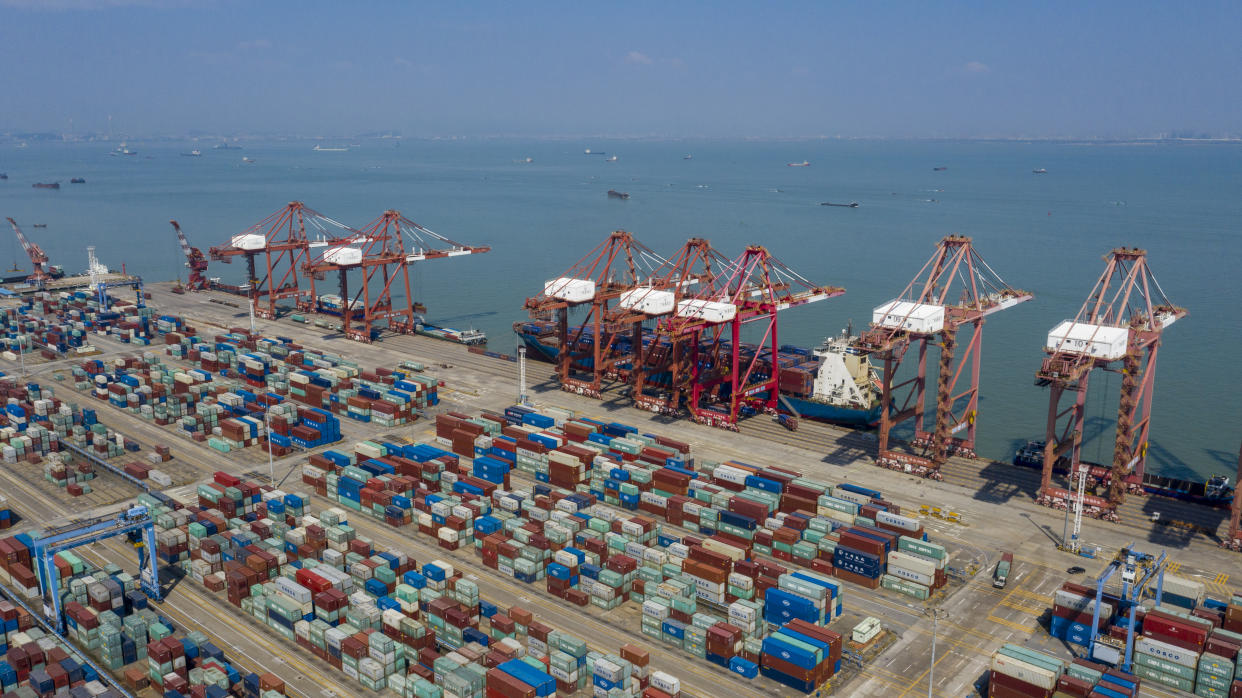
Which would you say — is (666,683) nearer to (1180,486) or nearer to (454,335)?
(1180,486)

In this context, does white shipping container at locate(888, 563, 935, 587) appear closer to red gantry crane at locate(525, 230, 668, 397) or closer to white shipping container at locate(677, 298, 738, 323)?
white shipping container at locate(677, 298, 738, 323)

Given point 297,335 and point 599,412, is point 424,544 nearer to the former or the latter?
point 599,412

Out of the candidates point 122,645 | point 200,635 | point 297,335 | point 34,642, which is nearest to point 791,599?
point 200,635

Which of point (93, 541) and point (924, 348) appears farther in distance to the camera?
point (924, 348)

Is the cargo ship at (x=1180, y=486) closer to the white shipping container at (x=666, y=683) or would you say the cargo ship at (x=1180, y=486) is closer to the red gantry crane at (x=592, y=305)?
the white shipping container at (x=666, y=683)

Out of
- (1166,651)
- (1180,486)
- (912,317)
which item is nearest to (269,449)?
(912,317)

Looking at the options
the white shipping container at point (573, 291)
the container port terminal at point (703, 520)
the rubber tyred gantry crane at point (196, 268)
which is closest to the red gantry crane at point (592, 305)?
the white shipping container at point (573, 291)

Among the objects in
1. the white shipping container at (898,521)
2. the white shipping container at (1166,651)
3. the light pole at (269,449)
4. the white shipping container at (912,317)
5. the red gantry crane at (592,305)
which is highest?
the white shipping container at (912,317)
